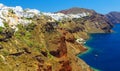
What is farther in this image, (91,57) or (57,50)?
(91,57)

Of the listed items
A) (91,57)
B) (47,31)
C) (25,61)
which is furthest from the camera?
(91,57)

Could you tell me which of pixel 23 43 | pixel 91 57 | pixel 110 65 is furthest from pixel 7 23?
pixel 91 57

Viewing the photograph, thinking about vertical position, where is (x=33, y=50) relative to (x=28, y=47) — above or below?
below

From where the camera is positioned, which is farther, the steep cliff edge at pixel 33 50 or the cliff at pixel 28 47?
the cliff at pixel 28 47

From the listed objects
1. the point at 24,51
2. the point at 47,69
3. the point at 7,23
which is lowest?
the point at 47,69

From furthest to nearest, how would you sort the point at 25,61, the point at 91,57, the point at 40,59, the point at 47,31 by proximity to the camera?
the point at 91,57, the point at 47,31, the point at 40,59, the point at 25,61

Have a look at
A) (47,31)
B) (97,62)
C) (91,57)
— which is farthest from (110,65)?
(47,31)

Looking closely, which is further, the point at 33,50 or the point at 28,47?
→ the point at 33,50

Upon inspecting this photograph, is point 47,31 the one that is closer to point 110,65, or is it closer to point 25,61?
point 25,61

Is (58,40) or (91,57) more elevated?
(58,40)

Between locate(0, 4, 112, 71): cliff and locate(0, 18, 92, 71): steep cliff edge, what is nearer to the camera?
locate(0, 18, 92, 71): steep cliff edge
